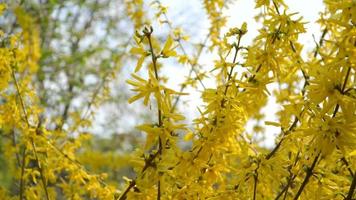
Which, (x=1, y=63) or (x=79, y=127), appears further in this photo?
(x=79, y=127)

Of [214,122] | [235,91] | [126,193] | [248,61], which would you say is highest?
[248,61]

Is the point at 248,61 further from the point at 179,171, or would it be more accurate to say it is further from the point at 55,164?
the point at 55,164

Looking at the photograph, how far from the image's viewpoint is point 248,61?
2.16 m

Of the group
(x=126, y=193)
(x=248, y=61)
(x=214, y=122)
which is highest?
(x=248, y=61)

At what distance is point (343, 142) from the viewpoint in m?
1.69

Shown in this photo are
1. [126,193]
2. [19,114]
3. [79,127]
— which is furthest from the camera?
[79,127]

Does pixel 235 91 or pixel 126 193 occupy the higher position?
pixel 235 91

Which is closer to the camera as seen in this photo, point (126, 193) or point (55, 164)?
point (126, 193)

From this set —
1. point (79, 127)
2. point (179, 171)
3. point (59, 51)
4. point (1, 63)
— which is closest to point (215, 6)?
point (79, 127)

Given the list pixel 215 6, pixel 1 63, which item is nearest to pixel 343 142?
pixel 1 63

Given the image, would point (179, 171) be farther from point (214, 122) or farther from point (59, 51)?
point (59, 51)

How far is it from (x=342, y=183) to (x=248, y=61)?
0.84 meters

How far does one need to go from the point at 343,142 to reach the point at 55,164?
2124 millimetres

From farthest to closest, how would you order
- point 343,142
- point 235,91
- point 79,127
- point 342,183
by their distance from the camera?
point 79,127 → point 342,183 → point 235,91 → point 343,142
